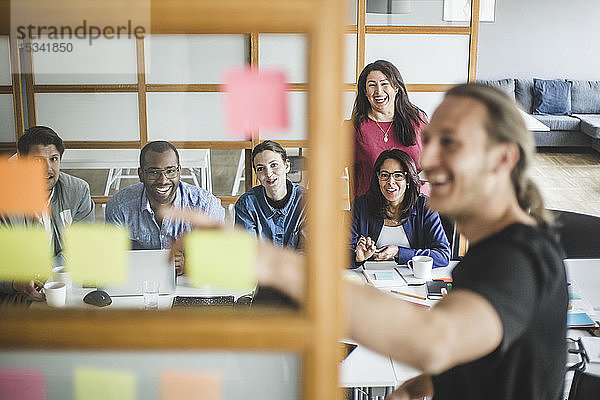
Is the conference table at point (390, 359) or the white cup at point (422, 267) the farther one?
the white cup at point (422, 267)

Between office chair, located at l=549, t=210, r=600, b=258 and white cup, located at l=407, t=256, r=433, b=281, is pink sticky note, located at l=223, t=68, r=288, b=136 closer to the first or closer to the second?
white cup, located at l=407, t=256, r=433, b=281

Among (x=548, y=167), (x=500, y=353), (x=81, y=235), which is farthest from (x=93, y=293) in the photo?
(x=548, y=167)

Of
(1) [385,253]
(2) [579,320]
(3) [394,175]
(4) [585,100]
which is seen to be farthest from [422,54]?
(4) [585,100]

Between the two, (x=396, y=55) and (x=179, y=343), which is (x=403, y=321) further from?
(x=396, y=55)

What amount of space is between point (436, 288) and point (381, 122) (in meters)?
1.14

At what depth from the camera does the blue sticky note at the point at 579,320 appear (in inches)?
84.2

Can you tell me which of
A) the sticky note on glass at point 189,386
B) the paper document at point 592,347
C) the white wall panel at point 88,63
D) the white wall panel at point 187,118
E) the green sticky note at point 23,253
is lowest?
the paper document at point 592,347

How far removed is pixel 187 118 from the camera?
2.50 ft

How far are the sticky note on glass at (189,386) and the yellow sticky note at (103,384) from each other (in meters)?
0.03

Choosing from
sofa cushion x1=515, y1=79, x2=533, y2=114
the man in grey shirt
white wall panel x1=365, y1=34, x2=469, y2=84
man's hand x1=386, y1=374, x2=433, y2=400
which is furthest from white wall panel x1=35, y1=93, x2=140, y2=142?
sofa cushion x1=515, y1=79, x2=533, y2=114

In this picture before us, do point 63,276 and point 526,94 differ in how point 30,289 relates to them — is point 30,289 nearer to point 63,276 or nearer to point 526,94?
point 63,276

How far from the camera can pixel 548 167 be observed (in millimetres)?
7547

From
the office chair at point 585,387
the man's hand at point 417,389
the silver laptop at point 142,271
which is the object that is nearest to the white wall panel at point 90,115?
the silver laptop at point 142,271

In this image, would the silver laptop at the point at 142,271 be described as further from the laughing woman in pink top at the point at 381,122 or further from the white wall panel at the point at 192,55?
the laughing woman in pink top at the point at 381,122
